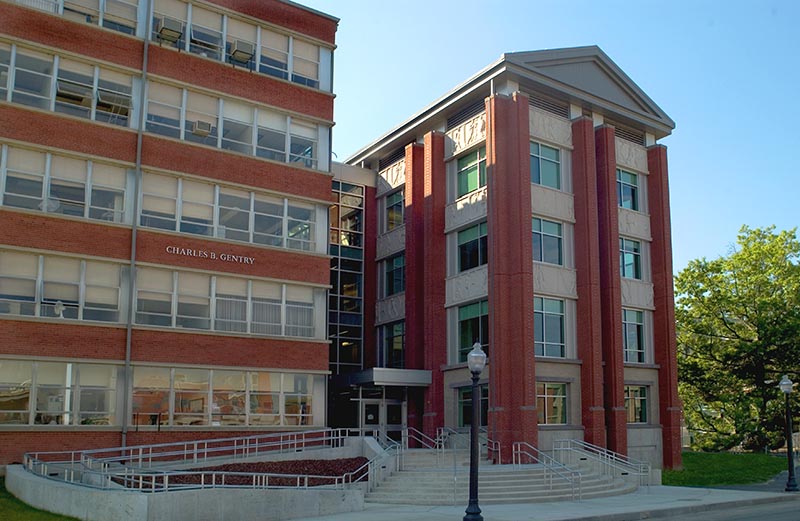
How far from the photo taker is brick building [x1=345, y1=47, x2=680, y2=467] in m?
32.0

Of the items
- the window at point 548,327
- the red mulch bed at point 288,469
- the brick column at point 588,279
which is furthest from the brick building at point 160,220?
the brick column at point 588,279

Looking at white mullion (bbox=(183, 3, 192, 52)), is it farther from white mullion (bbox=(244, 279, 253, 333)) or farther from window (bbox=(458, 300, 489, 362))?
window (bbox=(458, 300, 489, 362))

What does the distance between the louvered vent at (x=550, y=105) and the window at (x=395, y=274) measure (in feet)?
30.6

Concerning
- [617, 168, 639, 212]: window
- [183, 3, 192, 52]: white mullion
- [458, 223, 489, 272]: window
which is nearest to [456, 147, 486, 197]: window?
[458, 223, 489, 272]: window

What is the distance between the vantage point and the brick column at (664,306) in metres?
36.0

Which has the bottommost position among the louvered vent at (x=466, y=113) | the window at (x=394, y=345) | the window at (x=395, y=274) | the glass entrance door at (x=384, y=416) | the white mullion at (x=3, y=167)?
the glass entrance door at (x=384, y=416)

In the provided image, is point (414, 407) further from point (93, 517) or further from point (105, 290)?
point (93, 517)

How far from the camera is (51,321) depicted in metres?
26.0

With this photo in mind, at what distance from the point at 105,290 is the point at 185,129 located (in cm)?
644

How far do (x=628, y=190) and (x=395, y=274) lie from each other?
11.4m

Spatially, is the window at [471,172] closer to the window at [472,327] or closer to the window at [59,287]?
the window at [472,327]

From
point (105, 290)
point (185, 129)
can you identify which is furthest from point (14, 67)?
point (105, 290)

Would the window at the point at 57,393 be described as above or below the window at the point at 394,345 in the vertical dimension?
below

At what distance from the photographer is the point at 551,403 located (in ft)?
107
